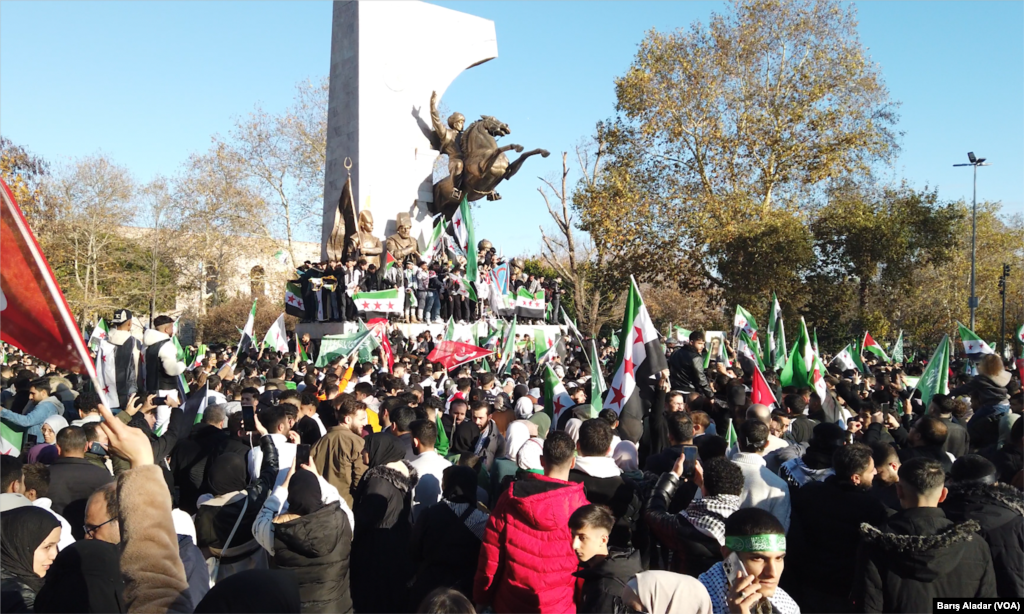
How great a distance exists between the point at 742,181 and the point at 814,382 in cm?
2167

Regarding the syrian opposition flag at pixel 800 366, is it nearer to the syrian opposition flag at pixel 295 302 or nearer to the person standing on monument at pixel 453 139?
the syrian opposition flag at pixel 295 302

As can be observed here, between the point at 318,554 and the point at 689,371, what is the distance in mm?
4702

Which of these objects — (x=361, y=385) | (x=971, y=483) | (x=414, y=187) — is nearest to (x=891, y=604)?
(x=971, y=483)

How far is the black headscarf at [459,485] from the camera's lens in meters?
4.21

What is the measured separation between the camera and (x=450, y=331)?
45.7ft

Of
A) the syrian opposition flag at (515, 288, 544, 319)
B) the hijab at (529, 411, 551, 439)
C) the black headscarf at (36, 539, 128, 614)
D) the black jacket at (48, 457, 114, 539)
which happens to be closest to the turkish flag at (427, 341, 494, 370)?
the hijab at (529, 411, 551, 439)

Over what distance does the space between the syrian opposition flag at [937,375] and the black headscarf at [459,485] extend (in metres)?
5.96

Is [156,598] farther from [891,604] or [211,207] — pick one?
[211,207]

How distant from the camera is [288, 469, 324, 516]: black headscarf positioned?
3854mm

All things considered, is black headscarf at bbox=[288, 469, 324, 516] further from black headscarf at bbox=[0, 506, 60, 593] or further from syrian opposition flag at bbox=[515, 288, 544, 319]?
syrian opposition flag at bbox=[515, 288, 544, 319]

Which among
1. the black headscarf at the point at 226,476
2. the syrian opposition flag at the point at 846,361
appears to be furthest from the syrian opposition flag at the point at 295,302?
the black headscarf at the point at 226,476

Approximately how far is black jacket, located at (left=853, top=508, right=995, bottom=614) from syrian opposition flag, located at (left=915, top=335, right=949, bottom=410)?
225 inches

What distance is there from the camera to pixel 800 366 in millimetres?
8977

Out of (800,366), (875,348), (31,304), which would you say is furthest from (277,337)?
(31,304)
